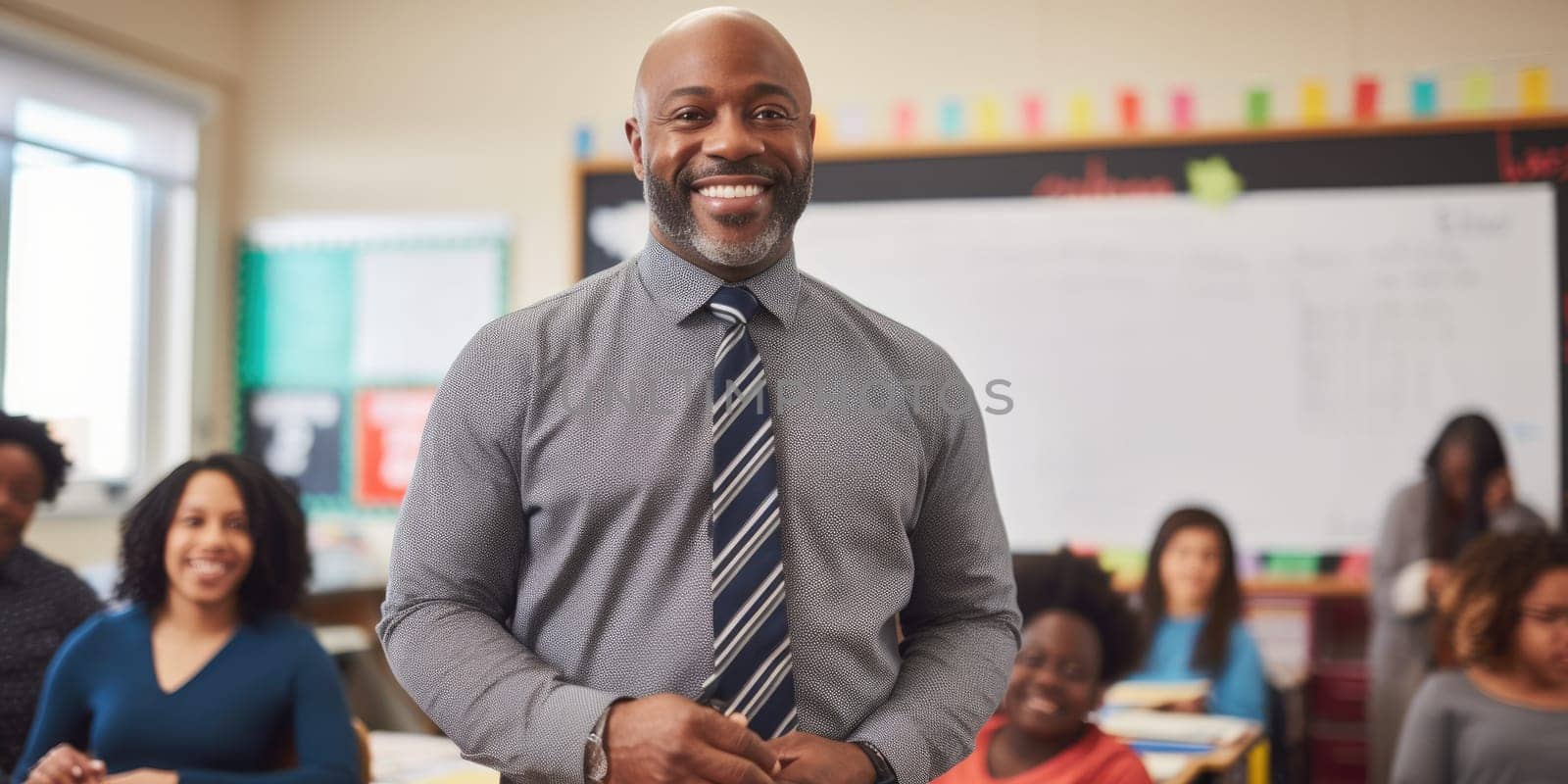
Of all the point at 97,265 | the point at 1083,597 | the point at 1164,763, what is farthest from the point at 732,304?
the point at 97,265

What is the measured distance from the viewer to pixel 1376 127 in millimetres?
3848

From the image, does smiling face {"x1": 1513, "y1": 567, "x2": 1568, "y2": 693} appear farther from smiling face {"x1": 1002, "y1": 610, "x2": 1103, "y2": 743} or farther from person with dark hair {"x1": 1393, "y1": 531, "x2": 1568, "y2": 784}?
smiling face {"x1": 1002, "y1": 610, "x2": 1103, "y2": 743}

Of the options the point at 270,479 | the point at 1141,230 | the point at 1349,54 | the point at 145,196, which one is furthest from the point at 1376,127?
the point at 145,196

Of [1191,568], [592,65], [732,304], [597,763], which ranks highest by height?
[592,65]

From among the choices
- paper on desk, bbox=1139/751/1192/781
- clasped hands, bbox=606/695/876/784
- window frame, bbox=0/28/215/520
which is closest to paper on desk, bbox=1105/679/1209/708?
paper on desk, bbox=1139/751/1192/781

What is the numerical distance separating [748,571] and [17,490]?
5.51 feet

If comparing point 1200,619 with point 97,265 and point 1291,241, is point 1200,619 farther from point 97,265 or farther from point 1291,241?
point 97,265

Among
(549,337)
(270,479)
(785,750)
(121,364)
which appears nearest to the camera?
(785,750)

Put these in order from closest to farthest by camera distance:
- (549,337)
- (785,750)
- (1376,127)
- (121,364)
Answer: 1. (785,750)
2. (549,337)
3. (1376,127)
4. (121,364)

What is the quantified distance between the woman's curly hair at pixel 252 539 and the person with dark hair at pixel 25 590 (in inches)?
7.8

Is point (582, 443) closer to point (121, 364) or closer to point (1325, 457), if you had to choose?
point (1325, 457)

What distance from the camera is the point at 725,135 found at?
1.12 metres

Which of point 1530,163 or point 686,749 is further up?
point 1530,163

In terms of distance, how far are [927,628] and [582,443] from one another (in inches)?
13.6
